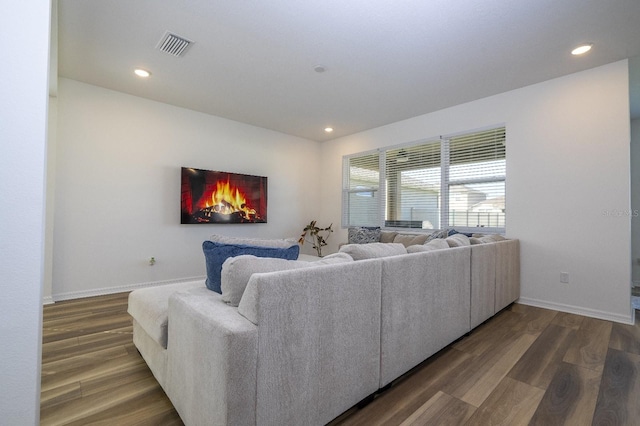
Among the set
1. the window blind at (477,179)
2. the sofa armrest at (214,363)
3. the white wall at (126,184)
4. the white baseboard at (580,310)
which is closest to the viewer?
the sofa armrest at (214,363)

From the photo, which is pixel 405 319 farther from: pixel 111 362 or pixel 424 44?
pixel 424 44

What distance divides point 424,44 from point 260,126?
10.7ft

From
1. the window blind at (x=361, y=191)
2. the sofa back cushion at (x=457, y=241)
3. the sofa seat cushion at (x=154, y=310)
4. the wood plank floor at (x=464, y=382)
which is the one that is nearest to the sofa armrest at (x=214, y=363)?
the sofa seat cushion at (x=154, y=310)

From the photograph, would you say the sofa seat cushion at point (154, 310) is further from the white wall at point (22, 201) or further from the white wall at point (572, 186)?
the white wall at point (572, 186)

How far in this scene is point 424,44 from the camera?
8.84ft

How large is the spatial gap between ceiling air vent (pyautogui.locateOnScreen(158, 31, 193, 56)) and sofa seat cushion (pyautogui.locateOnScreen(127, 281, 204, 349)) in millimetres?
2212

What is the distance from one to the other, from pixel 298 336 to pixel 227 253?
69 cm

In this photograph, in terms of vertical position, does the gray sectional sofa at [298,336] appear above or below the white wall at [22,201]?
below

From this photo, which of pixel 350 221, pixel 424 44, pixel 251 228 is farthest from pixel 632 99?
pixel 251 228

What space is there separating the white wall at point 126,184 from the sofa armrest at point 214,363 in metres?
3.13

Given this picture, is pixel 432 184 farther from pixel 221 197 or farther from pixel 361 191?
pixel 221 197

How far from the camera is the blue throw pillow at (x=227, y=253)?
1637mm

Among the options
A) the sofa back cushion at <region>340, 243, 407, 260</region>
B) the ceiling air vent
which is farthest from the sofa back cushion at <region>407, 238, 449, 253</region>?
the ceiling air vent

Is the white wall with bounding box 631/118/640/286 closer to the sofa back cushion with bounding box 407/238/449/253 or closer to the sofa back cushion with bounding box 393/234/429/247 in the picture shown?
the sofa back cushion with bounding box 393/234/429/247
